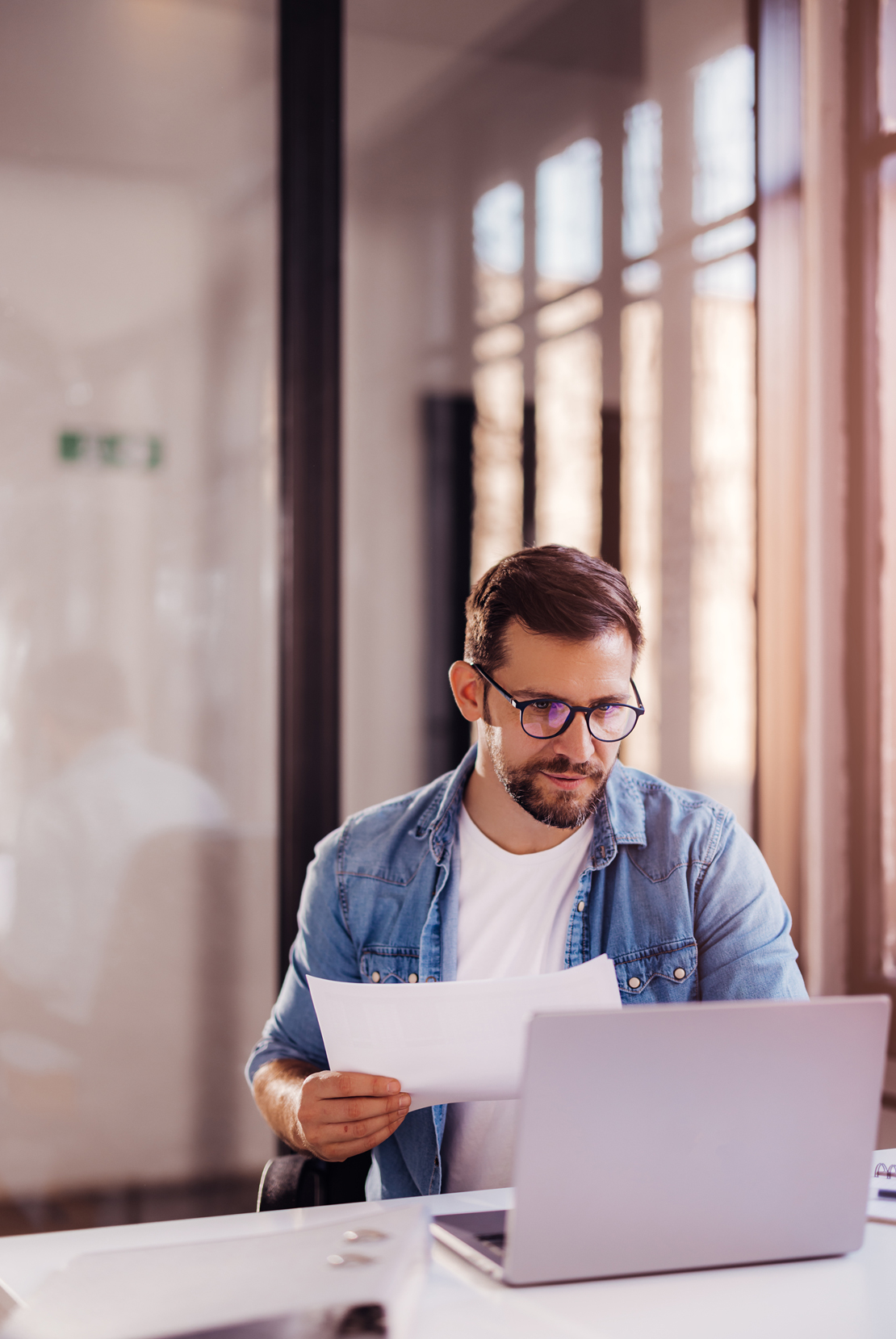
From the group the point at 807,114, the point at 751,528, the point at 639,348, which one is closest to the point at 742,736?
the point at 751,528

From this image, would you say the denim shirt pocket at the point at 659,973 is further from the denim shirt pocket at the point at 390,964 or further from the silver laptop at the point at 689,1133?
the silver laptop at the point at 689,1133

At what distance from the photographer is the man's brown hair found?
1.64 meters

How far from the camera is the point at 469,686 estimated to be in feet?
5.81

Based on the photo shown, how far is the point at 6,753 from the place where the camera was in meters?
2.57

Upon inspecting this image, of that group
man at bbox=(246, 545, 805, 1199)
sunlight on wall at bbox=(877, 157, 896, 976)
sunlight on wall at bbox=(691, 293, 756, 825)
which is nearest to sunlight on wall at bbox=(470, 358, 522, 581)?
sunlight on wall at bbox=(691, 293, 756, 825)

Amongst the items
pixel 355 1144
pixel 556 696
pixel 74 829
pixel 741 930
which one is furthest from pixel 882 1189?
pixel 74 829

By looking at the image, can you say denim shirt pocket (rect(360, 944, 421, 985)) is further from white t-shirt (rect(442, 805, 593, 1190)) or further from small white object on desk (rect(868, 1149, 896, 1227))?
small white object on desk (rect(868, 1149, 896, 1227))

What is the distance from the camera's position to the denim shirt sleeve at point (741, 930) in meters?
1.58

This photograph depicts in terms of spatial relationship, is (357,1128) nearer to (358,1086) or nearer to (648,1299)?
(358,1086)

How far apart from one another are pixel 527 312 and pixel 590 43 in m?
0.68

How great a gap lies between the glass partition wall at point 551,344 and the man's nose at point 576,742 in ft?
4.21

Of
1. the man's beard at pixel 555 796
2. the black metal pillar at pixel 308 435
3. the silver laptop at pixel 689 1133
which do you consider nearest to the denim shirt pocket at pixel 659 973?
the man's beard at pixel 555 796

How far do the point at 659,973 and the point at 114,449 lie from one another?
65.1 inches

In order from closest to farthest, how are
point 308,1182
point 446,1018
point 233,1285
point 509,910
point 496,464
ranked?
point 233,1285 → point 446,1018 → point 308,1182 → point 509,910 → point 496,464
